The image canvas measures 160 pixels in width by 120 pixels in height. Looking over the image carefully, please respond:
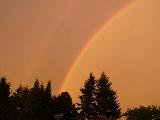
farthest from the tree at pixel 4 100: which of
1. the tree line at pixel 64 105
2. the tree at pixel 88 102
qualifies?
the tree at pixel 88 102

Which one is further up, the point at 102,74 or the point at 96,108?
the point at 102,74

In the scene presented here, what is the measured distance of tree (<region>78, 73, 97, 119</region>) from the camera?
71.1m

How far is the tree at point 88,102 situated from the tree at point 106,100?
1.35 metres

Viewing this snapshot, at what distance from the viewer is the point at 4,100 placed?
216ft

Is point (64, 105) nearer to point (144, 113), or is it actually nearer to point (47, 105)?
point (47, 105)

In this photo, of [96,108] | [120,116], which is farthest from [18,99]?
[120,116]

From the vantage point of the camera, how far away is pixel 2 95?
66.4 metres

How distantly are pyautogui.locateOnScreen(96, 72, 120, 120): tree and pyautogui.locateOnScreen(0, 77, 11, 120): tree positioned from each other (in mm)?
16484

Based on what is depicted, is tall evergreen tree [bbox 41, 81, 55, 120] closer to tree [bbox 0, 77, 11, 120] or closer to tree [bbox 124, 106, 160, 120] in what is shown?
tree [bbox 0, 77, 11, 120]

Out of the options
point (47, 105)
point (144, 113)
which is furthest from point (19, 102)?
point (144, 113)

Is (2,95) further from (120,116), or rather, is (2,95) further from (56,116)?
(120,116)

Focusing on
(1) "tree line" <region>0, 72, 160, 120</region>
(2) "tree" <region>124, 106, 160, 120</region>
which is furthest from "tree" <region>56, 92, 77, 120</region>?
(2) "tree" <region>124, 106, 160, 120</region>

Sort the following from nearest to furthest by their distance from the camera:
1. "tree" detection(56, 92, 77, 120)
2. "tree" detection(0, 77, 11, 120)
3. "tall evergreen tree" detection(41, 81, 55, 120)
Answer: "tall evergreen tree" detection(41, 81, 55, 120)
"tree" detection(0, 77, 11, 120)
"tree" detection(56, 92, 77, 120)

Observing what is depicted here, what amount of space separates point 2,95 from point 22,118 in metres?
7.71
